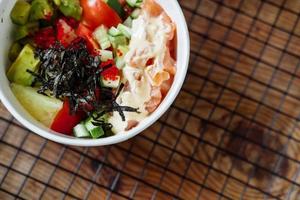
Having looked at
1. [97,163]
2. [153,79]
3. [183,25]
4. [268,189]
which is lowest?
[97,163]

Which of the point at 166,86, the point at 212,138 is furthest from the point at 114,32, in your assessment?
the point at 212,138

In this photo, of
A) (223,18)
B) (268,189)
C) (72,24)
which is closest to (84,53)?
(72,24)

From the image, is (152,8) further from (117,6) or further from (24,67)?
(24,67)

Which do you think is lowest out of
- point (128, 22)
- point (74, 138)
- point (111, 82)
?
point (74, 138)

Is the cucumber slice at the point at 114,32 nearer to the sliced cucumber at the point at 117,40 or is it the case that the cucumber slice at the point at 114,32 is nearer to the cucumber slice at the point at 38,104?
the sliced cucumber at the point at 117,40

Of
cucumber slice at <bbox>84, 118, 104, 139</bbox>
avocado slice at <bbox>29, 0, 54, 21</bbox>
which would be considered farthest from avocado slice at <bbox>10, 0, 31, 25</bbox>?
cucumber slice at <bbox>84, 118, 104, 139</bbox>

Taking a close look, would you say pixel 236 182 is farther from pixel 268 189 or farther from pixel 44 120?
pixel 44 120
